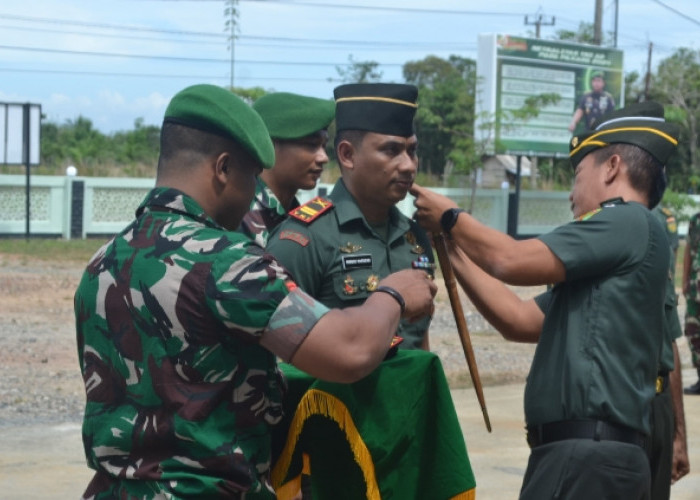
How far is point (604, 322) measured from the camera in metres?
3.19

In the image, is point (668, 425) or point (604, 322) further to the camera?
point (668, 425)

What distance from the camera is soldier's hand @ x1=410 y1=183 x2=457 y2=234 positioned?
11.3 ft

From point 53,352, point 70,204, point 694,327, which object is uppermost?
point 694,327

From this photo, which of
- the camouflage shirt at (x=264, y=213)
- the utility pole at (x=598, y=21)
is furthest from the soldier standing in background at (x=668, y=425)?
the utility pole at (x=598, y=21)

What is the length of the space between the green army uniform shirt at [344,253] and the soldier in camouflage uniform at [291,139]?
678 mm

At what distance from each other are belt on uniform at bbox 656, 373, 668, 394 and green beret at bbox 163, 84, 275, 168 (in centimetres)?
198

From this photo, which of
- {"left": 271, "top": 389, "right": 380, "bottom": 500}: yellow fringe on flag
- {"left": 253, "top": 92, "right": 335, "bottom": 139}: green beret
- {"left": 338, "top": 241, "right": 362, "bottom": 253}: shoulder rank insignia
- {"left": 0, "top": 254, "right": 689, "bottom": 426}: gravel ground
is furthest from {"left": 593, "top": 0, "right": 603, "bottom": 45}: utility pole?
{"left": 271, "top": 389, "right": 380, "bottom": 500}: yellow fringe on flag

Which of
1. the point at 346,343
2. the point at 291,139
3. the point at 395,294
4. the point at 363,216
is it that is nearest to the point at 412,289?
the point at 395,294

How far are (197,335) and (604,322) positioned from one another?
132 centimetres

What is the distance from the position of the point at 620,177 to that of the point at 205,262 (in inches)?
59.3

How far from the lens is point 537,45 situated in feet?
92.9

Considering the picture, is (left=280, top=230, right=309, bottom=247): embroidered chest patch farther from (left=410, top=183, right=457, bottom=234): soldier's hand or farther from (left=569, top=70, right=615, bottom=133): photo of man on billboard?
(left=569, top=70, right=615, bottom=133): photo of man on billboard

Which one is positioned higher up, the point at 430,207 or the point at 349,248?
the point at 430,207

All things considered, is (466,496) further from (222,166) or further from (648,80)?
(648,80)
